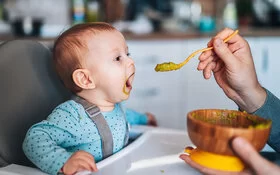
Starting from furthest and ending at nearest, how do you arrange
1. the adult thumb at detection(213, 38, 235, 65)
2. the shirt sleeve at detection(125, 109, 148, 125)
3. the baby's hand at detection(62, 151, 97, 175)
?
the shirt sleeve at detection(125, 109, 148, 125), the adult thumb at detection(213, 38, 235, 65), the baby's hand at detection(62, 151, 97, 175)

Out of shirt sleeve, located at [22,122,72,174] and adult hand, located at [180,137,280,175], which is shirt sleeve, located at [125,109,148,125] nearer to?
shirt sleeve, located at [22,122,72,174]

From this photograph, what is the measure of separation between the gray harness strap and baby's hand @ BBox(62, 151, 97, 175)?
0.16 m

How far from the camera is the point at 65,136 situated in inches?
37.5

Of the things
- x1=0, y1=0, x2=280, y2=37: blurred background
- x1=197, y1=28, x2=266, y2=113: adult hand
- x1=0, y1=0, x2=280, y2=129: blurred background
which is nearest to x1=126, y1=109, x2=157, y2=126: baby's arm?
x1=197, y1=28, x2=266, y2=113: adult hand

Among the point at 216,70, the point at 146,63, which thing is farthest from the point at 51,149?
the point at 146,63

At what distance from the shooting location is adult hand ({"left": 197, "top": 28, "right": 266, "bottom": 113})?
1.02 meters

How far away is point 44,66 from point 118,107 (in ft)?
0.78

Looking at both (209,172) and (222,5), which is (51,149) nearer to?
(209,172)

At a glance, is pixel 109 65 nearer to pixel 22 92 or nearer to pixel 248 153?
pixel 22 92

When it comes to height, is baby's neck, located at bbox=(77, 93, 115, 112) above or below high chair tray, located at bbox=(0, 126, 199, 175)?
above

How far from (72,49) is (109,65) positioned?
10 centimetres

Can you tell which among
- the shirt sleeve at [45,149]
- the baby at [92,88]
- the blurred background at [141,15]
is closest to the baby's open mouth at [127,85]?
the baby at [92,88]

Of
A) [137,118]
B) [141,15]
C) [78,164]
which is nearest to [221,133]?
[78,164]

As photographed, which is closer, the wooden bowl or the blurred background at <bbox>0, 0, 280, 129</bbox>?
the wooden bowl
